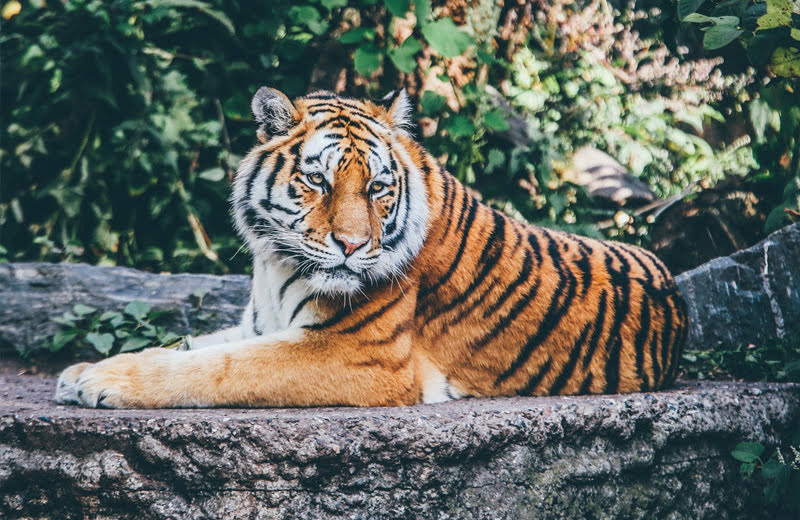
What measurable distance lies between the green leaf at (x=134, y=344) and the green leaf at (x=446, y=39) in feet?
7.83

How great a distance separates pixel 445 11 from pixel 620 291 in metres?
3.17

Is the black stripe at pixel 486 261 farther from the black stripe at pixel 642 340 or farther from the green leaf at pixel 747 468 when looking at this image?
the green leaf at pixel 747 468

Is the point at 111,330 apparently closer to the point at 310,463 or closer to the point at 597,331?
the point at 310,463

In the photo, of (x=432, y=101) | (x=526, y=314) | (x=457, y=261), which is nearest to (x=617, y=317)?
(x=526, y=314)

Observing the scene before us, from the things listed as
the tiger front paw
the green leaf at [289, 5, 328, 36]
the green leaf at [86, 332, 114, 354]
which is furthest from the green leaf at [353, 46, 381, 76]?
the tiger front paw

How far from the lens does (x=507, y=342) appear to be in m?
2.87

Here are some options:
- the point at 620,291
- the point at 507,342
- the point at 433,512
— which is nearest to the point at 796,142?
the point at 620,291

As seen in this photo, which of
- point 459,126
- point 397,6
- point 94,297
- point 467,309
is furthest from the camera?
point 459,126

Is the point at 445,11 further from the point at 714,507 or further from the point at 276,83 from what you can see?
the point at 714,507

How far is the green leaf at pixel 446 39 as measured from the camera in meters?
4.54

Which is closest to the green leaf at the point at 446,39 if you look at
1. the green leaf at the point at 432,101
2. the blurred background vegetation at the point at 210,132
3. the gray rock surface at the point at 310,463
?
the green leaf at the point at 432,101

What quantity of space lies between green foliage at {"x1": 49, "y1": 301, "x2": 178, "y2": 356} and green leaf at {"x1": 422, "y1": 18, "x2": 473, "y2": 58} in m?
2.25

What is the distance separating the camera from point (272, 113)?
2723mm

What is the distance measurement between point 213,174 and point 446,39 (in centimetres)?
195
